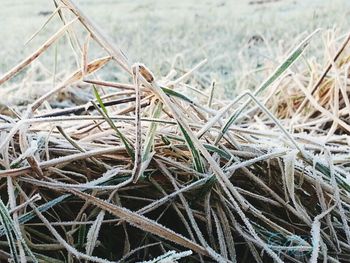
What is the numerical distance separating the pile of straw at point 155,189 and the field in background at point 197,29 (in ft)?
2.47

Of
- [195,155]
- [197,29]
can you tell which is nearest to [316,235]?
[195,155]

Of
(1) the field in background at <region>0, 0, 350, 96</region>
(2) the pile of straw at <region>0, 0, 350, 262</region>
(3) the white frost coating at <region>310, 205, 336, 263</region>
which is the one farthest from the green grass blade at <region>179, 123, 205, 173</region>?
(1) the field in background at <region>0, 0, 350, 96</region>

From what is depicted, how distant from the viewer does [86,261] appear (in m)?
0.55

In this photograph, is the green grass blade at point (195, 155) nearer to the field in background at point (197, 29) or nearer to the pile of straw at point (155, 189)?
the pile of straw at point (155, 189)

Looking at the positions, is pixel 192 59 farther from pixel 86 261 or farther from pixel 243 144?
pixel 86 261

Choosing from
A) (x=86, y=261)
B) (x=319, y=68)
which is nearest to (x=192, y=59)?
(x=319, y=68)

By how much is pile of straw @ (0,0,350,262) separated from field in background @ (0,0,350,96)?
0.75m

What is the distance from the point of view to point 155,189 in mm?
627

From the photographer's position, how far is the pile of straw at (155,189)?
56 centimetres

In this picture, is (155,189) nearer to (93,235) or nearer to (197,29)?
(93,235)

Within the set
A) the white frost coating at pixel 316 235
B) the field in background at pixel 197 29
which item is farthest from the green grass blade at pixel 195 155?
the field in background at pixel 197 29

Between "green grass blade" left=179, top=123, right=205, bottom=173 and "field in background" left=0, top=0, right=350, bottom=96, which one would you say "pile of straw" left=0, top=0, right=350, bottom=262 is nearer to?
"green grass blade" left=179, top=123, right=205, bottom=173

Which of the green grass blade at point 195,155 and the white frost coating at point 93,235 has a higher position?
the green grass blade at point 195,155

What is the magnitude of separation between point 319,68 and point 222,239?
88 centimetres
